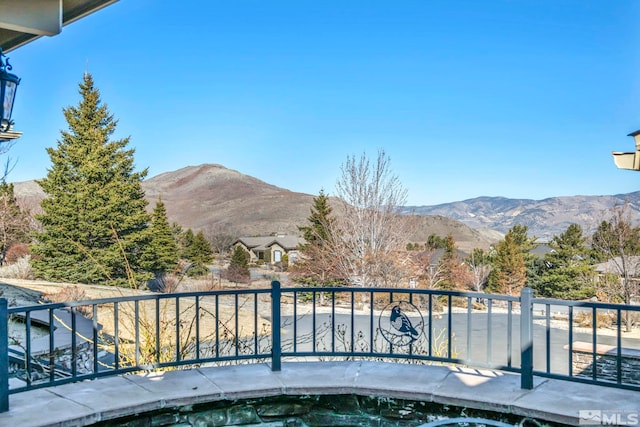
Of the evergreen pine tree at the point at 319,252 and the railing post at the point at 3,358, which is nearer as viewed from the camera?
the railing post at the point at 3,358

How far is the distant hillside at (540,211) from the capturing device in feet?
63.7

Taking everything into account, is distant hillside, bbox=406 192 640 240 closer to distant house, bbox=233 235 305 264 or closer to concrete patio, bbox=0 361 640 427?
distant house, bbox=233 235 305 264

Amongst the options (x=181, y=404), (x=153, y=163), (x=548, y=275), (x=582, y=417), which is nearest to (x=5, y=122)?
(x=181, y=404)

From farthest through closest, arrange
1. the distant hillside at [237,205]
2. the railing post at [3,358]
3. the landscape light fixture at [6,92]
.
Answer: the distant hillside at [237,205] < the railing post at [3,358] < the landscape light fixture at [6,92]

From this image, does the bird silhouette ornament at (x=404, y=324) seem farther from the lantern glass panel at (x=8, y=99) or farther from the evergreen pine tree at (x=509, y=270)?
the evergreen pine tree at (x=509, y=270)

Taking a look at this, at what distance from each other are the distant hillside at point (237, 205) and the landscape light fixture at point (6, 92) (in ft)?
107

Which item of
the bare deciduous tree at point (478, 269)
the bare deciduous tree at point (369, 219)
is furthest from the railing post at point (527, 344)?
the bare deciduous tree at point (478, 269)

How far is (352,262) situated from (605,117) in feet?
56.5

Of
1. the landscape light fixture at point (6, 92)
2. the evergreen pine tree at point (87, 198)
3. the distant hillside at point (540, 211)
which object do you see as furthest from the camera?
the evergreen pine tree at point (87, 198)

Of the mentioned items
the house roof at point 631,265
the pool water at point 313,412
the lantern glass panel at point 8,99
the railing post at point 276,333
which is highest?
the lantern glass panel at point 8,99

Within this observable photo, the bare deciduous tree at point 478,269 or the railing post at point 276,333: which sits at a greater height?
the railing post at point 276,333

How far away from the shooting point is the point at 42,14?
2.88m

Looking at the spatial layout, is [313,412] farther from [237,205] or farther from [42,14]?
[237,205]

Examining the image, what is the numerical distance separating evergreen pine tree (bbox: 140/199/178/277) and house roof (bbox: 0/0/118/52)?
2027 centimetres
